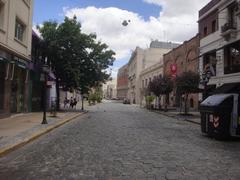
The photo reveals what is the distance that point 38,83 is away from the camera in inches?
1248

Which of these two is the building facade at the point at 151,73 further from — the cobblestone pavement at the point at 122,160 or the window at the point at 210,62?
the cobblestone pavement at the point at 122,160

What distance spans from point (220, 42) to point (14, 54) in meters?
17.7

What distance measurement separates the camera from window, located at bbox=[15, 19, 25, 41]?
23.5 metres

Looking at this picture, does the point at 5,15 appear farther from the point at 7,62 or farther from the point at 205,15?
the point at 205,15

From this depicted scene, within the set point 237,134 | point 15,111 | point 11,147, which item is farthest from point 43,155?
point 15,111

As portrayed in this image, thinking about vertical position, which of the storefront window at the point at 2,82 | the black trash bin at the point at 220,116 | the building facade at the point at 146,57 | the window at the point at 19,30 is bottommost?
the black trash bin at the point at 220,116

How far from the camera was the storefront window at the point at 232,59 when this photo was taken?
89.9 feet

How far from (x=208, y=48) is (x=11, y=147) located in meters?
27.0

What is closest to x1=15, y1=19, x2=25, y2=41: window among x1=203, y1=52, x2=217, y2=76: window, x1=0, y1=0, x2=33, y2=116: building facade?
x1=0, y1=0, x2=33, y2=116: building facade

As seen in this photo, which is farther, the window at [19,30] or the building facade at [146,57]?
the building facade at [146,57]

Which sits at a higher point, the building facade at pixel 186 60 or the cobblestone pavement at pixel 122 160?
the building facade at pixel 186 60

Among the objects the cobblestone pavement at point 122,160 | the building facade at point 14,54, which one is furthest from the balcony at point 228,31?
the cobblestone pavement at point 122,160

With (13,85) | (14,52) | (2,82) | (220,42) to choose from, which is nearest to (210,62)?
(220,42)

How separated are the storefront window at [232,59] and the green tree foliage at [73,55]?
11.7 meters
